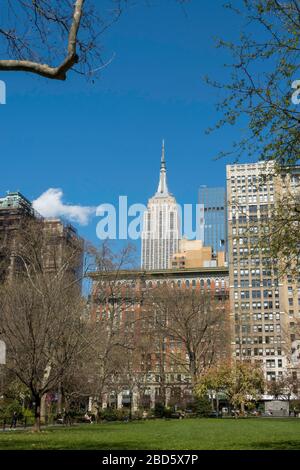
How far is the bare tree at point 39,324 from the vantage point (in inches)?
933

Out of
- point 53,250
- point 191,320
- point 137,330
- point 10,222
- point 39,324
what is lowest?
point 39,324

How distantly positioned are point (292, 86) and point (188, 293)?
45.2 m

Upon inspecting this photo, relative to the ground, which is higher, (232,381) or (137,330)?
(137,330)

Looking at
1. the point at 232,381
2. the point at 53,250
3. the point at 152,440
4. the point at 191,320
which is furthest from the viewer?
the point at 191,320

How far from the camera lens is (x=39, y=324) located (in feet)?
81.3

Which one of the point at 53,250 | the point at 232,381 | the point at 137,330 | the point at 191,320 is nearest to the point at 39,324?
the point at 53,250

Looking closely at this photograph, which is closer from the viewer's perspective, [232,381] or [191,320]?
[232,381]

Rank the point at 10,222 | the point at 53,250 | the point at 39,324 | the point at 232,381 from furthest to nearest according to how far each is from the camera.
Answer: the point at 10,222 < the point at 232,381 < the point at 53,250 < the point at 39,324

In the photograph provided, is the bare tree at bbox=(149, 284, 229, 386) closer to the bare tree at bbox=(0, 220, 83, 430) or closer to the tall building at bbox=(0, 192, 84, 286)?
the tall building at bbox=(0, 192, 84, 286)

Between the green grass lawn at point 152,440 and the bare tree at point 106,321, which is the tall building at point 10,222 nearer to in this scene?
the bare tree at point 106,321

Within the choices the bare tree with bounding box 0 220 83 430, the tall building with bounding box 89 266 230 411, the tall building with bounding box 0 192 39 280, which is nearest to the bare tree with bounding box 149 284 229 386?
the tall building with bounding box 89 266 230 411

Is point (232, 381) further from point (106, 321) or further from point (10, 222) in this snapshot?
point (10, 222)

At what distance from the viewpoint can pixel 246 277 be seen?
402ft
